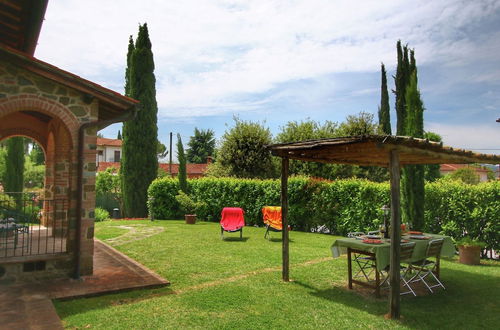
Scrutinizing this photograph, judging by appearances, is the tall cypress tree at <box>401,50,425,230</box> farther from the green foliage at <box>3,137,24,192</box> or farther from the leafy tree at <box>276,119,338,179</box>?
the green foliage at <box>3,137,24,192</box>

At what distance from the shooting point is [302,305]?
5.04 m

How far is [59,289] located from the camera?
5367 millimetres

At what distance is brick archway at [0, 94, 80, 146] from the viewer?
219 inches

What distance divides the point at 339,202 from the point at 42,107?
9.25m

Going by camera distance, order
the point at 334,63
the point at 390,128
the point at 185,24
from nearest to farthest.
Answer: the point at 185,24
the point at 334,63
the point at 390,128

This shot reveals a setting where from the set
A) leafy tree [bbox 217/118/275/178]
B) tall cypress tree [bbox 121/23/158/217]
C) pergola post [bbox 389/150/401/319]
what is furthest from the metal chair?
tall cypress tree [bbox 121/23/158/217]

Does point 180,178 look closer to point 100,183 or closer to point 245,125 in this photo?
point 245,125

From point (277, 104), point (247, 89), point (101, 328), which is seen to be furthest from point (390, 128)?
point (101, 328)

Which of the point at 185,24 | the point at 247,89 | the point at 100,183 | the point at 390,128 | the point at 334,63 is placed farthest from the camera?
the point at 390,128

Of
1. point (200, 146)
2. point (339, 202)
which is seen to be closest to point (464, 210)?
point (339, 202)

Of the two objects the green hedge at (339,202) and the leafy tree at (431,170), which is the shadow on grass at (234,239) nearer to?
the green hedge at (339,202)

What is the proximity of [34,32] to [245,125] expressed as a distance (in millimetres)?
14133

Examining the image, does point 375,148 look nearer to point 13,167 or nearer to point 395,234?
point 395,234

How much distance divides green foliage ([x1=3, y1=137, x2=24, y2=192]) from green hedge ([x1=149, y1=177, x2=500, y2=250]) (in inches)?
344
